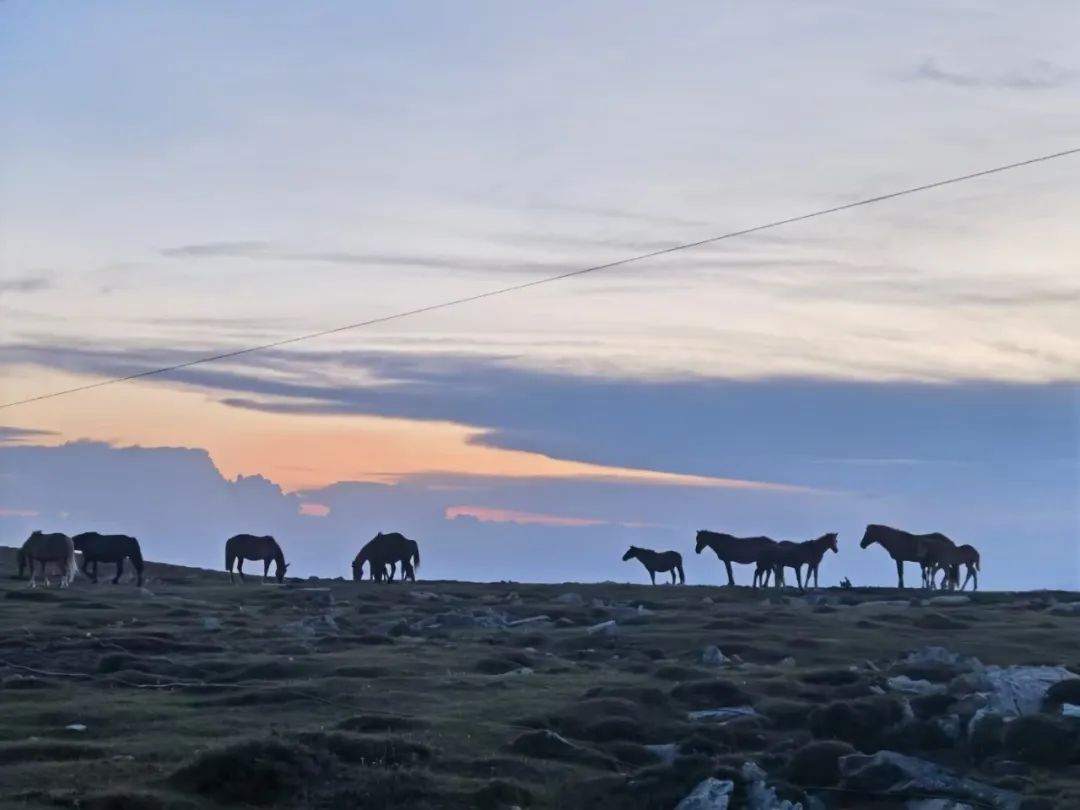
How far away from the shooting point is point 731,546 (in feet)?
237

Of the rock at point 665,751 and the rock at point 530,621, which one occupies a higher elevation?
the rock at point 530,621

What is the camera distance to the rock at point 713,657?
125ft

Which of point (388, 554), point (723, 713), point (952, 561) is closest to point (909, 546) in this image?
point (952, 561)

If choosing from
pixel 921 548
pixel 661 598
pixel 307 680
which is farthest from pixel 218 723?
pixel 921 548

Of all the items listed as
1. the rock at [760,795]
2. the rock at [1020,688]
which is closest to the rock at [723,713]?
the rock at [1020,688]

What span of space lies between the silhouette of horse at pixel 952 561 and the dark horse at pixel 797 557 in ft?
16.0

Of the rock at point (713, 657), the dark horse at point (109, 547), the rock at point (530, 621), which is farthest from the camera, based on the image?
the dark horse at point (109, 547)

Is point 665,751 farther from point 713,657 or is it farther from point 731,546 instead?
point 731,546

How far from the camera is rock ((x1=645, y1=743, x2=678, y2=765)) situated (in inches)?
1049

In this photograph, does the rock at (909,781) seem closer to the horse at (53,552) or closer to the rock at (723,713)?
the rock at (723,713)

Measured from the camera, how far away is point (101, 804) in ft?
68.7

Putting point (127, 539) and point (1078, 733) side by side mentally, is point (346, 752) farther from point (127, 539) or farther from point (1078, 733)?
point (127, 539)

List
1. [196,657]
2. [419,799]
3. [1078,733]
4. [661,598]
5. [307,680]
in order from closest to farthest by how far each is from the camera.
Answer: [419,799] < [1078,733] < [307,680] < [196,657] < [661,598]

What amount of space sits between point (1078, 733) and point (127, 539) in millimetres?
48523
